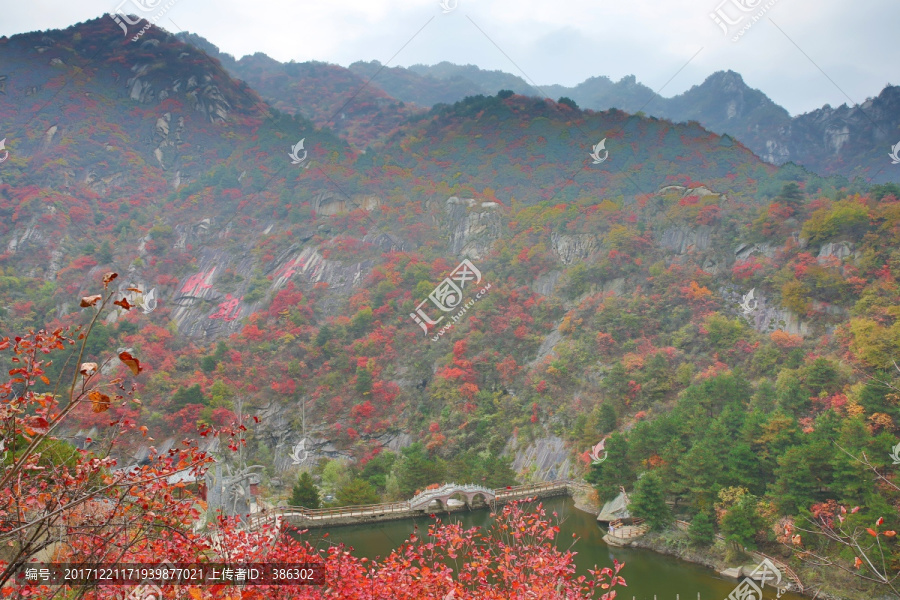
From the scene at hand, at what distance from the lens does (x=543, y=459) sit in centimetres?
2389

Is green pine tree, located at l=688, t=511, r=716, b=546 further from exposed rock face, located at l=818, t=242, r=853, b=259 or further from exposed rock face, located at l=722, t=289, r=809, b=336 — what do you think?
exposed rock face, located at l=818, t=242, r=853, b=259

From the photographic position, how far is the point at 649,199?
35406mm

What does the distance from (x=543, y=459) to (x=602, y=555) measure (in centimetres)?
789

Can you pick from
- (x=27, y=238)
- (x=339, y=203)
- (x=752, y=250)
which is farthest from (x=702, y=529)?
(x=27, y=238)

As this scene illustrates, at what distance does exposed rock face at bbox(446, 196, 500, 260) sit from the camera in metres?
39.5

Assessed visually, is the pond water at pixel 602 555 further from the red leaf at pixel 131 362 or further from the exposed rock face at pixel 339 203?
the exposed rock face at pixel 339 203

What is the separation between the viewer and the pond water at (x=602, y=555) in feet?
44.5

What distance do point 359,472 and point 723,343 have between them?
1663 centimetres

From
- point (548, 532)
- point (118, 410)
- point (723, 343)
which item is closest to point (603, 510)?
point (723, 343)

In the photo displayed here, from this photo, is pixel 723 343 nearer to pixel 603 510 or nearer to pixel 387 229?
pixel 603 510

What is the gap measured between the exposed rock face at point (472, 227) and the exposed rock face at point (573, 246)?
536 cm

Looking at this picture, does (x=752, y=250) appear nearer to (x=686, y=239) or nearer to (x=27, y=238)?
(x=686, y=239)

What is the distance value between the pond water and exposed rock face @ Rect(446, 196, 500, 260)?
70.0 feet

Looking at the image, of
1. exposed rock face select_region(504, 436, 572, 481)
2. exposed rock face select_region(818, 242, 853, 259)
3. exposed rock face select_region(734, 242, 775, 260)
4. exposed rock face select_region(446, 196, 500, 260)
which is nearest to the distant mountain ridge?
exposed rock face select_region(446, 196, 500, 260)
